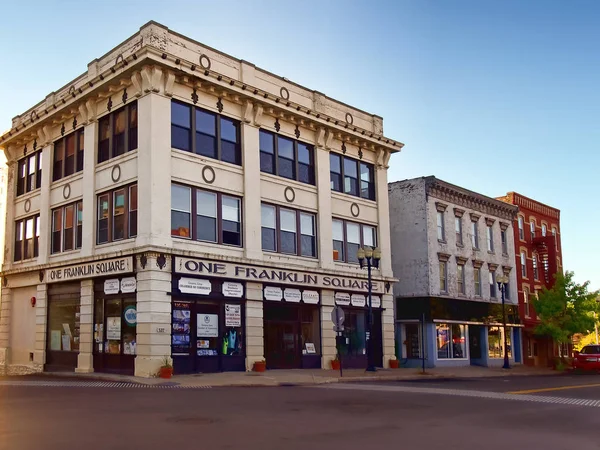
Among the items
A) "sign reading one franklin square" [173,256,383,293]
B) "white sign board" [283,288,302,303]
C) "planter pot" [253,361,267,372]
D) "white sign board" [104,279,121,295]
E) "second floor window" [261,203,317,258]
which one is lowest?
"planter pot" [253,361,267,372]

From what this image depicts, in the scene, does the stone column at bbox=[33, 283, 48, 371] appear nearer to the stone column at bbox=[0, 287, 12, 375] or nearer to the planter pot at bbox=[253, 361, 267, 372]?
the stone column at bbox=[0, 287, 12, 375]

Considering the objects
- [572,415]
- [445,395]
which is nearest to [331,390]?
[445,395]

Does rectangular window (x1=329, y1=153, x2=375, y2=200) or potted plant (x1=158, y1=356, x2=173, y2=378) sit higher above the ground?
rectangular window (x1=329, y1=153, x2=375, y2=200)

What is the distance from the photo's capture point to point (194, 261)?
25234 millimetres

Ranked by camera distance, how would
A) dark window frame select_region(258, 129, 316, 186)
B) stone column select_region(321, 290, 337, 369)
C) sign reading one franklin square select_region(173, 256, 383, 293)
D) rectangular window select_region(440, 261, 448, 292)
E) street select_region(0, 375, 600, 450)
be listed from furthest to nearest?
rectangular window select_region(440, 261, 448, 292) → stone column select_region(321, 290, 337, 369) → dark window frame select_region(258, 129, 316, 186) → sign reading one franklin square select_region(173, 256, 383, 293) → street select_region(0, 375, 600, 450)

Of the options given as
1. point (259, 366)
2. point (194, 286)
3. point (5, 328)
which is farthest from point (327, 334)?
point (5, 328)

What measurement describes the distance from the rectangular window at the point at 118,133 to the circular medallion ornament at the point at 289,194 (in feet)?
24.6

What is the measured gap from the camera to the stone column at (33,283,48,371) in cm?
2891

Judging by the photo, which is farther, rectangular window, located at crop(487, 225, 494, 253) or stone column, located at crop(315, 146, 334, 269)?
rectangular window, located at crop(487, 225, 494, 253)

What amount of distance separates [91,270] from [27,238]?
7312mm

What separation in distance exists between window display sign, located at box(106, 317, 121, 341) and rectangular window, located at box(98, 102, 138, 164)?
6671mm

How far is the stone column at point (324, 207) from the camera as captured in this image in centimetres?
3155

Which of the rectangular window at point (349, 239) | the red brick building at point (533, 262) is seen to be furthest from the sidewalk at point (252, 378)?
the red brick building at point (533, 262)

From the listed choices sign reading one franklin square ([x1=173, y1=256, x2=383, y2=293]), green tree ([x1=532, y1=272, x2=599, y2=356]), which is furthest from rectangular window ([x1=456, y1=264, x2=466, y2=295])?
sign reading one franklin square ([x1=173, y1=256, x2=383, y2=293])
